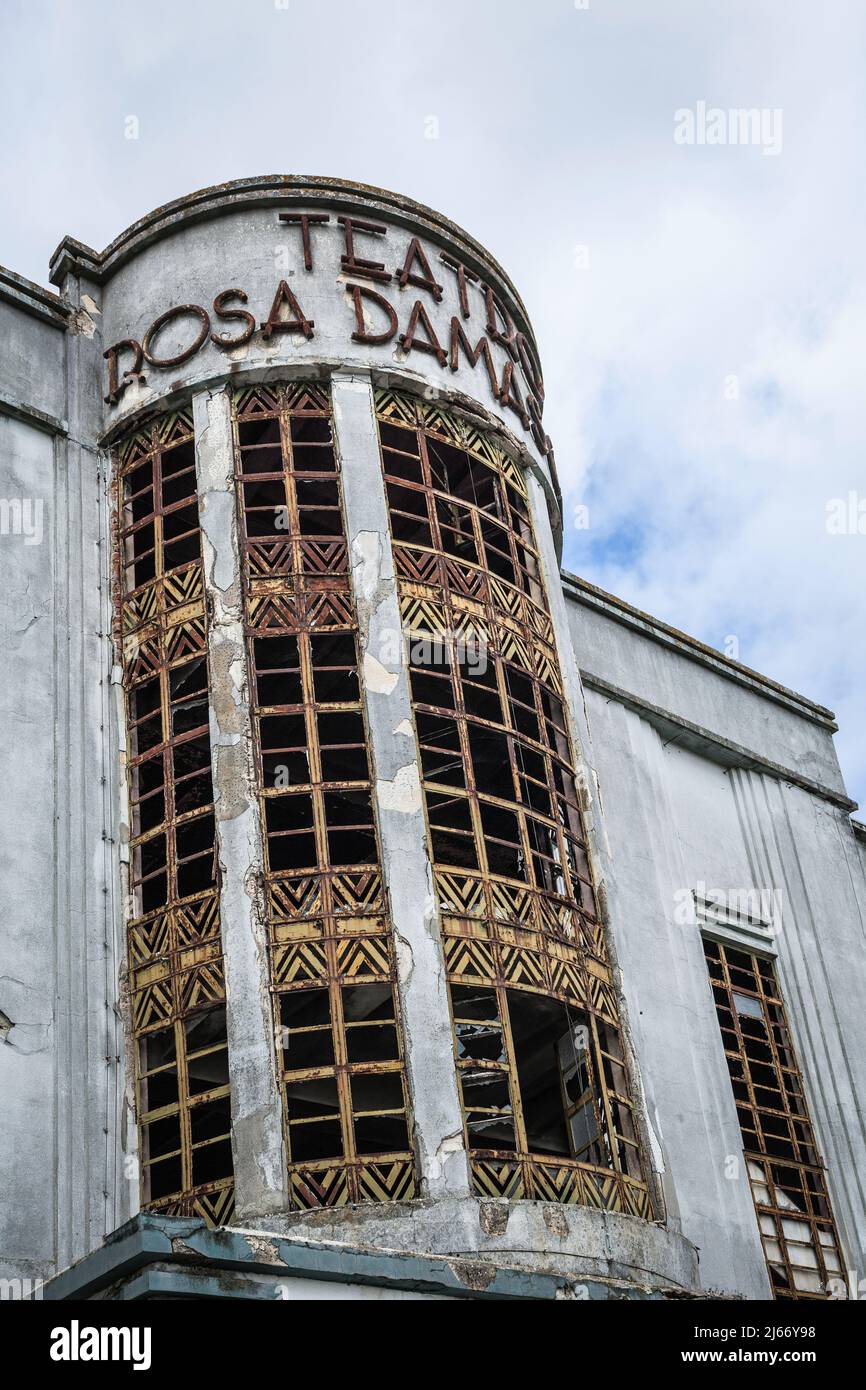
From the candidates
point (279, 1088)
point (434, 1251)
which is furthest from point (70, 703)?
point (434, 1251)

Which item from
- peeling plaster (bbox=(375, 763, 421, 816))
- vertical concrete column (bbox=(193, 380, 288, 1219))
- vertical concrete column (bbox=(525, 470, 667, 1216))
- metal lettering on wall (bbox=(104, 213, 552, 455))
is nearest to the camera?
vertical concrete column (bbox=(193, 380, 288, 1219))

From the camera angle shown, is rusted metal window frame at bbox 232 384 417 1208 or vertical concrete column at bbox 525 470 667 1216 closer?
rusted metal window frame at bbox 232 384 417 1208

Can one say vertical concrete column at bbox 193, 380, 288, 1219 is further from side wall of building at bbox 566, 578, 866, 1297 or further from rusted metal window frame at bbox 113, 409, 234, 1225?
side wall of building at bbox 566, 578, 866, 1297

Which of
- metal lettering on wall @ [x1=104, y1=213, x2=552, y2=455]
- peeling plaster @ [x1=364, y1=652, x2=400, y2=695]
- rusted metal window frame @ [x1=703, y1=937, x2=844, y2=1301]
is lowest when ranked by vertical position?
rusted metal window frame @ [x1=703, y1=937, x2=844, y2=1301]

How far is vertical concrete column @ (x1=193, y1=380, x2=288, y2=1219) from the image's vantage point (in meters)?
17.1

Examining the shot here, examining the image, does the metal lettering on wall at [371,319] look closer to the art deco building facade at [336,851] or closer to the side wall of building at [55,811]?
the art deco building facade at [336,851]

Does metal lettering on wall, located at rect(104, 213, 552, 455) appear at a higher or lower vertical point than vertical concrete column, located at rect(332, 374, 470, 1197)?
higher

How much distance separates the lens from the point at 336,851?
24.0 meters

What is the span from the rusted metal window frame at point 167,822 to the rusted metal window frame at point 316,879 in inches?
30.1

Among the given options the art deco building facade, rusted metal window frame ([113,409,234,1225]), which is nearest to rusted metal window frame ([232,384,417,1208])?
the art deco building facade

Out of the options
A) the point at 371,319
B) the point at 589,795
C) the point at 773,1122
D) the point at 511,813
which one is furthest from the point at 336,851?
the point at 773,1122

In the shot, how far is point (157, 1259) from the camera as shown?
13.0m

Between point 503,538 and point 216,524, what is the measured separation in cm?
459

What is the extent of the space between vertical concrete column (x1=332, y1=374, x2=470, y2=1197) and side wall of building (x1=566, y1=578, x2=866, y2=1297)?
12.2 feet
